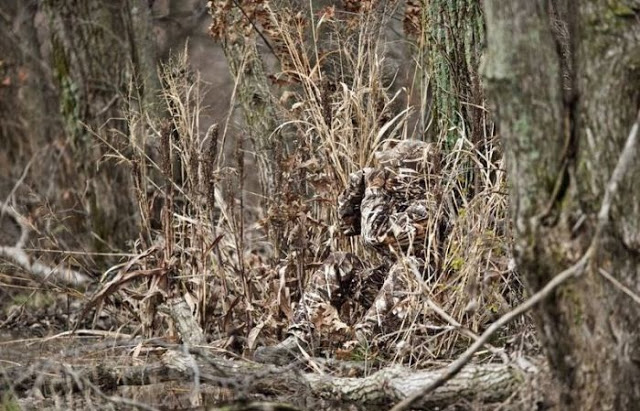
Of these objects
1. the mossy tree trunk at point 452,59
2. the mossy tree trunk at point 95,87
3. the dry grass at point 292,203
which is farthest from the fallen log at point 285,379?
the mossy tree trunk at point 95,87

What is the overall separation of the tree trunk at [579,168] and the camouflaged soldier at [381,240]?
178 cm

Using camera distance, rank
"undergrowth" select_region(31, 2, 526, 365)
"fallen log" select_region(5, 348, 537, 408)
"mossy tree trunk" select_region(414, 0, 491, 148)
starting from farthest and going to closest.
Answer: "mossy tree trunk" select_region(414, 0, 491, 148) → "undergrowth" select_region(31, 2, 526, 365) → "fallen log" select_region(5, 348, 537, 408)

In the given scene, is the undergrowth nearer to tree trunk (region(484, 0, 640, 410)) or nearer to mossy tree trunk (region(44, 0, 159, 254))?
tree trunk (region(484, 0, 640, 410))

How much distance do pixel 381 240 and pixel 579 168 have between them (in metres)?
2.09

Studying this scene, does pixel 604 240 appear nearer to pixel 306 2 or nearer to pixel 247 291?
pixel 247 291

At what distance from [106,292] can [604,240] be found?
125 inches

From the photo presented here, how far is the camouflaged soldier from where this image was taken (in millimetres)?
5711

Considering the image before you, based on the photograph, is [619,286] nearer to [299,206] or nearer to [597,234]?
[597,234]

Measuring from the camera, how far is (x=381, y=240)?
5.82 m

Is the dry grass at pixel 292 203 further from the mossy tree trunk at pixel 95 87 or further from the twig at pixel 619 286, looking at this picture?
the mossy tree trunk at pixel 95 87

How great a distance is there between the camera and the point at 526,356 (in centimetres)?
445

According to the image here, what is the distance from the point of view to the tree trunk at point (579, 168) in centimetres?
377

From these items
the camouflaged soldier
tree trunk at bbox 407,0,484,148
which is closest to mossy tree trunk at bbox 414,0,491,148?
tree trunk at bbox 407,0,484,148

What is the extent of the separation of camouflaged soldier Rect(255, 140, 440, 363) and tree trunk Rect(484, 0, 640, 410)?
178 cm
